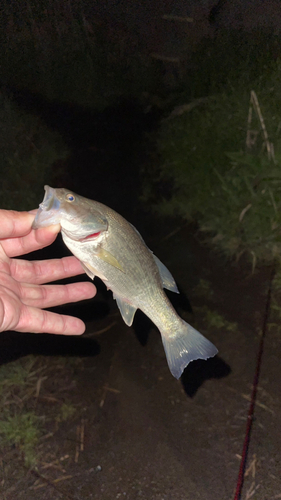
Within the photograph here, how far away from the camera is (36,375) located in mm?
3406

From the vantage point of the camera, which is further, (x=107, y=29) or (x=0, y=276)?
(x=107, y=29)

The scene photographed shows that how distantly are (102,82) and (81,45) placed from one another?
70 cm

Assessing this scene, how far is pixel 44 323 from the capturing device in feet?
7.11

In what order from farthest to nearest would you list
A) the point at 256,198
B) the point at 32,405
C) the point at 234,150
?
the point at 234,150 → the point at 256,198 → the point at 32,405

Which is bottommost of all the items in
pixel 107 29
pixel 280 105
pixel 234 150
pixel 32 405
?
A: pixel 32 405

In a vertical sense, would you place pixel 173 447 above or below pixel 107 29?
below

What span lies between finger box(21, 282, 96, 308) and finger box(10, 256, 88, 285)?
0.30 ft

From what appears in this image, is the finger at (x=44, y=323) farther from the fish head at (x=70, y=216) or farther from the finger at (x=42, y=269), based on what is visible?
the fish head at (x=70, y=216)

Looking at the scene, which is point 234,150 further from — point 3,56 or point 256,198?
point 3,56

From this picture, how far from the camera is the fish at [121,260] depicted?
159 centimetres

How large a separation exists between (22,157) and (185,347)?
13.5ft

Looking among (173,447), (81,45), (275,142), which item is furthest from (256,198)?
(81,45)

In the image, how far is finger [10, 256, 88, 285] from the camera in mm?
2365

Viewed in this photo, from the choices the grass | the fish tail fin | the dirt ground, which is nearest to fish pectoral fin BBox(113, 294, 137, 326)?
the fish tail fin
